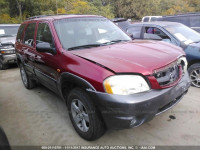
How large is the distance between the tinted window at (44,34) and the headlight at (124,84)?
51.3 inches

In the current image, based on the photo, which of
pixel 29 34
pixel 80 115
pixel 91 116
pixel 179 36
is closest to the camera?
pixel 91 116

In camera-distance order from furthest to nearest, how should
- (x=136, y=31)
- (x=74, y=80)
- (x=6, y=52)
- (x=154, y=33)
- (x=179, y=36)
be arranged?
(x=6, y=52) → (x=136, y=31) → (x=154, y=33) → (x=179, y=36) → (x=74, y=80)

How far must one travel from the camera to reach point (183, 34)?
4578 mm

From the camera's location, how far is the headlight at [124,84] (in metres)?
1.98

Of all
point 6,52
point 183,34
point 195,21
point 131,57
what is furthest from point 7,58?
point 195,21

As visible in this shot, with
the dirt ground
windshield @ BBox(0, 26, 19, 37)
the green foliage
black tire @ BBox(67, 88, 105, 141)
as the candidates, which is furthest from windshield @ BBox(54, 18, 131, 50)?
the green foliage

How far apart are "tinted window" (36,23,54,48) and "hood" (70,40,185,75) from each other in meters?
0.64

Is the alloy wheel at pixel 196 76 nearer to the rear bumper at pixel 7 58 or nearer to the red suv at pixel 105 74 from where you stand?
the red suv at pixel 105 74

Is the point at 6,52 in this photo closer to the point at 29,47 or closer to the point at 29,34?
the point at 29,34

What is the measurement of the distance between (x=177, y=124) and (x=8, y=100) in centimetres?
357

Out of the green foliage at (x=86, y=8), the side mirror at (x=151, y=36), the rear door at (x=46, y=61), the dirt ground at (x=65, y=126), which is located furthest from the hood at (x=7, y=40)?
the green foliage at (x=86, y=8)

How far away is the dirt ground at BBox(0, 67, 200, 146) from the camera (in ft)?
8.25

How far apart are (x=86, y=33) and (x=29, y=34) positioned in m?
1.57

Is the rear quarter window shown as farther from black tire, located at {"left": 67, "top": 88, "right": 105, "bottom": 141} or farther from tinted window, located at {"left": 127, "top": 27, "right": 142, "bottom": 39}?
tinted window, located at {"left": 127, "top": 27, "right": 142, "bottom": 39}
